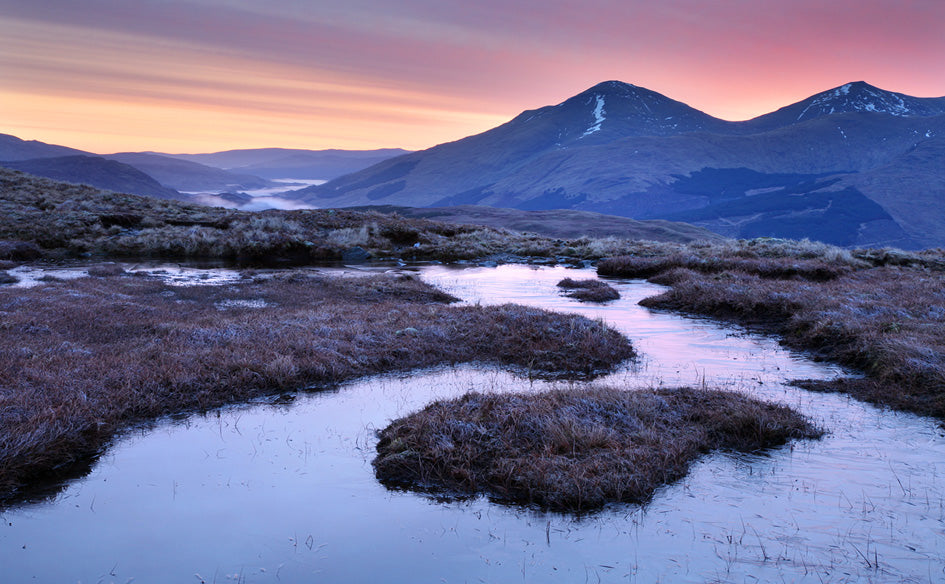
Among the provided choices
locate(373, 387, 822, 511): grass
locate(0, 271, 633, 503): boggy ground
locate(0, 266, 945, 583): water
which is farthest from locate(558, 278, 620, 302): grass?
locate(0, 266, 945, 583): water

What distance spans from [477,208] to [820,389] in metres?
180

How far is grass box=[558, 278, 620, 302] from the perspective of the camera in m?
27.8

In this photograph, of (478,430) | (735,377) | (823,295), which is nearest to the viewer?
(478,430)

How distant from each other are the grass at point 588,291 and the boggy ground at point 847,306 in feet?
7.53

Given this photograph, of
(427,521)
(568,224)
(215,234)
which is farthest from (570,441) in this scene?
(568,224)

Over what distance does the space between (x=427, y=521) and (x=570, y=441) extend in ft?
9.40

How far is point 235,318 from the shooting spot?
59.2ft

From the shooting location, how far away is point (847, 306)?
66.8 ft

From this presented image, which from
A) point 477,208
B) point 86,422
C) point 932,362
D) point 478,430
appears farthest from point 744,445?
point 477,208

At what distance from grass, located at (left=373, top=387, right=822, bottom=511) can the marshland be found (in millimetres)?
50

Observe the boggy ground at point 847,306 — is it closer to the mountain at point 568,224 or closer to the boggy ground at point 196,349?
the boggy ground at point 196,349

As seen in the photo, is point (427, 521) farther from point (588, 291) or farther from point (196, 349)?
point (588, 291)

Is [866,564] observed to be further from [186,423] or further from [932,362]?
[186,423]

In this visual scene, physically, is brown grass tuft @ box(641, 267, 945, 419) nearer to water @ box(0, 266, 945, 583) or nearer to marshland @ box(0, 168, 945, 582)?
marshland @ box(0, 168, 945, 582)
